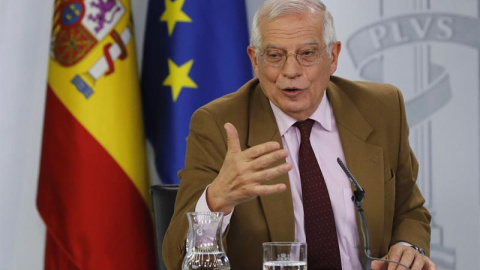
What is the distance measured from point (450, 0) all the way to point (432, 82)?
0.45m

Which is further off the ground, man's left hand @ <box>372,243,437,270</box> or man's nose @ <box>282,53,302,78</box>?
man's nose @ <box>282,53,302,78</box>

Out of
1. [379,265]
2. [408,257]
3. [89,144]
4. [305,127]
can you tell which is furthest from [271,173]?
[89,144]

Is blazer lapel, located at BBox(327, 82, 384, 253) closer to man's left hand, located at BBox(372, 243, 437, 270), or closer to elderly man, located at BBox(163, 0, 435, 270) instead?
elderly man, located at BBox(163, 0, 435, 270)

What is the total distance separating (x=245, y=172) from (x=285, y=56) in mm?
671

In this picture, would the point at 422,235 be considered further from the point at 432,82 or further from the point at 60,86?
the point at 60,86

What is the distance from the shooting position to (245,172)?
1.91 meters

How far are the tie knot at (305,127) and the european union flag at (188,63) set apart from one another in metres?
1.27

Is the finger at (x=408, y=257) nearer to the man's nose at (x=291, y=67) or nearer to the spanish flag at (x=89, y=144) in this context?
the man's nose at (x=291, y=67)

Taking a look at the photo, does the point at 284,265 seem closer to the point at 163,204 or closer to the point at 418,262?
the point at 418,262

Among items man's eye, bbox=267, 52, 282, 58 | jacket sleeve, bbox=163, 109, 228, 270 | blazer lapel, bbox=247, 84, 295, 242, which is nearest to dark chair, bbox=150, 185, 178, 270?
jacket sleeve, bbox=163, 109, 228, 270

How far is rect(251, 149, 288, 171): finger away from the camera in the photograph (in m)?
1.86

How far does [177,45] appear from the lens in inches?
149

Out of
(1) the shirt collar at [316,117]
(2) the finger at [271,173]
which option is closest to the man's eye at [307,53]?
(1) the shirt collar at [316,117]

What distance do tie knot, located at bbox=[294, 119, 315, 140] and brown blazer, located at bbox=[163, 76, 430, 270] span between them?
3.7 inches
